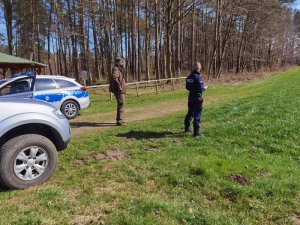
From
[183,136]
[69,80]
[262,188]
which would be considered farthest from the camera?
[69,80]

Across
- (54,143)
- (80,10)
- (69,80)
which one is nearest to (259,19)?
(80,10)

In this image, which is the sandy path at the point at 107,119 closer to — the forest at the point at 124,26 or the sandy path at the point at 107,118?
the sandy path at the point at 107,118

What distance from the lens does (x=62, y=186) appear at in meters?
4.76

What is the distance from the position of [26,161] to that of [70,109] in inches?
291

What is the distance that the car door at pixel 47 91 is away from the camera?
11.1 metres

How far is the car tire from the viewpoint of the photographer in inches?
463

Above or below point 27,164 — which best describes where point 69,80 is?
above

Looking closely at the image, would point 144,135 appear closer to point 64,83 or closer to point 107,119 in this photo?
point 107,119

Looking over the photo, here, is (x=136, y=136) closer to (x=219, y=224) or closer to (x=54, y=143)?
(x=54, y=143)

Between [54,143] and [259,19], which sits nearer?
[54,143]

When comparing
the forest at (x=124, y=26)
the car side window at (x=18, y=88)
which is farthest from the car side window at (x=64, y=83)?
the forest at (x=124, y=26)

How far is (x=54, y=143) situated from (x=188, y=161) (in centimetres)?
232

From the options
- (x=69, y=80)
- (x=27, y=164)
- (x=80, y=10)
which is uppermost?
(x=80, y=10)

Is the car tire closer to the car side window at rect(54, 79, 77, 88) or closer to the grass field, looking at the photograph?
the car side window at rect(54, 79, 77, 88)
